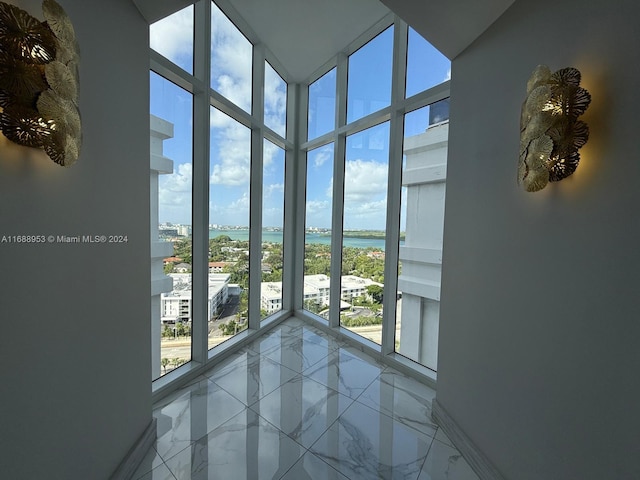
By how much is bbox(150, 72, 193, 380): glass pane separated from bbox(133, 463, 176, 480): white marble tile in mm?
833

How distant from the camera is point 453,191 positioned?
5.90 ft

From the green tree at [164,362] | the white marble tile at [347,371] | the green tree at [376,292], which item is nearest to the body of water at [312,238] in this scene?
the green tree at [376,292]

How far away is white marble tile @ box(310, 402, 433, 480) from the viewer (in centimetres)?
149

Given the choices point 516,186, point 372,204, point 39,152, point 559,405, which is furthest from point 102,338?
point 372,204

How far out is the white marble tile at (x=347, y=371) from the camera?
232 centimetres

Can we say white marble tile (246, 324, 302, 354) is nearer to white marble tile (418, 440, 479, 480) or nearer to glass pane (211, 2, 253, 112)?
white marble tile (418, 440, 479, 480)

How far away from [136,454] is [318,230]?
2852 millimetres

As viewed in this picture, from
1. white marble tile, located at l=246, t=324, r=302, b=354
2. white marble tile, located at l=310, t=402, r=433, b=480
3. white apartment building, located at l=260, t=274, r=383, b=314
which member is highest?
white apartment building, located at l=260, t=274, r=383, b=314

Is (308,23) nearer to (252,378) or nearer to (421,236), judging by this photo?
(421,236)

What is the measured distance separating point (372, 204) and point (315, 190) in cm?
109

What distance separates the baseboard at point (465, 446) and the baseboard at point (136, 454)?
1.97 metres

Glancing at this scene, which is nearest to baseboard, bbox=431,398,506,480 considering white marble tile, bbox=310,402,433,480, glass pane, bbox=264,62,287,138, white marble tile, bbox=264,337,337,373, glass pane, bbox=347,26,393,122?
white marble tile, bbox=310,402,433,480

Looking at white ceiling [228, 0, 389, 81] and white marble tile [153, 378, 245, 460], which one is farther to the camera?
white ceiling [228, 0, 389, 81]

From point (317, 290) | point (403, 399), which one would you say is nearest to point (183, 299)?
point (317, 290)
